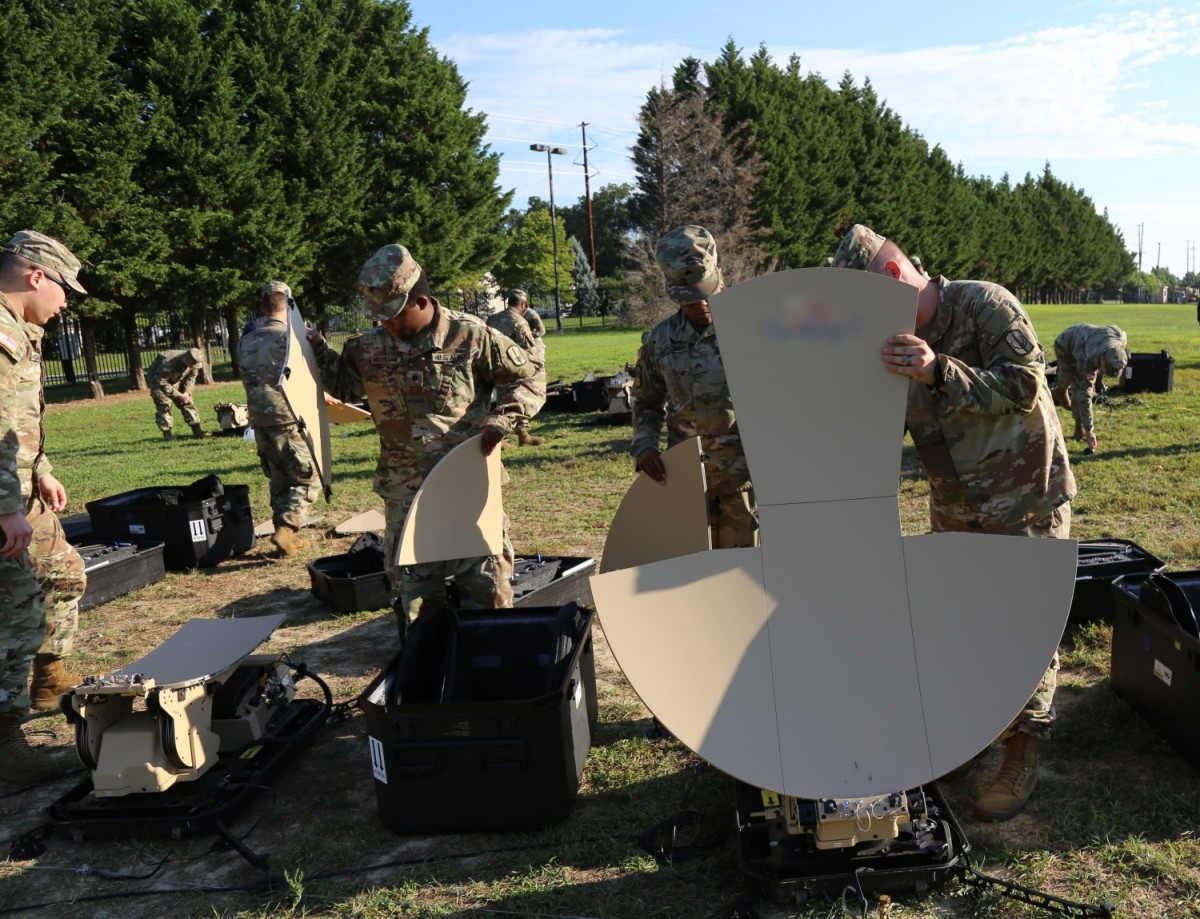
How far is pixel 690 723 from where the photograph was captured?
7.06 ft

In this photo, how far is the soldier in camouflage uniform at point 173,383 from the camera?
14477 millimetres

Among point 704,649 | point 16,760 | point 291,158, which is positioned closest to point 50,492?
point 16,760

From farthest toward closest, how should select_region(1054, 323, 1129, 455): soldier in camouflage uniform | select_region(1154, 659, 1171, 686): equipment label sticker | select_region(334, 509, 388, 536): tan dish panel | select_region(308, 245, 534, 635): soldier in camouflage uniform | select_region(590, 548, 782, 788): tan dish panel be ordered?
1. select_region(1054, 323, 1129, 455): soldier in camouflage uniform
2. select_region(334, 509, 388, 536): tan dish panel
3. select_region(308, 245, 534, 635): soldier in camouflage uniform
4. select_region(1154, 659, 1171, 686): equipment label sticker
5. select_region(590, 548, 782, 788): tan dish panel

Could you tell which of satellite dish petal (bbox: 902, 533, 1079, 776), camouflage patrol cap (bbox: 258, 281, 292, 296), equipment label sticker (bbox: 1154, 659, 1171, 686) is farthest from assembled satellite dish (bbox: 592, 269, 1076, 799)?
camouflage patrol cap (bbox: 258, 281, 292, 296)

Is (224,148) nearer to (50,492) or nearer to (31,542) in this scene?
(50,492)

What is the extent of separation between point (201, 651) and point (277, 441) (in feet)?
13.0

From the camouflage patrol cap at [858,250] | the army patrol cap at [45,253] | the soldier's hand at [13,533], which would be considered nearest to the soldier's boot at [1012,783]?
the camouflage patrol cap at [858,250]

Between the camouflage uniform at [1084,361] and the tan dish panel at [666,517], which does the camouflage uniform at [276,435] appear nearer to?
the tan dish panel at [666,517]

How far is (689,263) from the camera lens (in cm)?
362

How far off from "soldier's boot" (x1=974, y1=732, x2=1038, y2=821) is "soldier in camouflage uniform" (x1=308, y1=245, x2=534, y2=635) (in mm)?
2175

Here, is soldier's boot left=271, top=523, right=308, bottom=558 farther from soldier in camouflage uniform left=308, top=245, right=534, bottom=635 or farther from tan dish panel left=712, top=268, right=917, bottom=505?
tan dish panel left=712, top=268, right=917, bottom=505

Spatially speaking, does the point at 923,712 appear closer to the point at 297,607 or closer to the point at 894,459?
the point at 894,459

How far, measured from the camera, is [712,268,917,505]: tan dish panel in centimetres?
234

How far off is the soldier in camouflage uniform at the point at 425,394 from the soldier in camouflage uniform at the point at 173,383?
1159 cm
